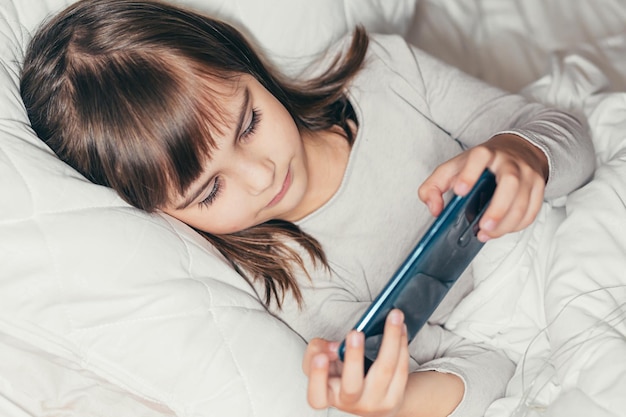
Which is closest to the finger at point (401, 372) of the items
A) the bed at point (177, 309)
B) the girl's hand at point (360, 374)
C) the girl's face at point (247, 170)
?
the girl's hand at point (360, 374)

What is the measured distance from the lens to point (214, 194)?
3.00 feet

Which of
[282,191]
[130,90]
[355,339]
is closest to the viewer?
[355,339]

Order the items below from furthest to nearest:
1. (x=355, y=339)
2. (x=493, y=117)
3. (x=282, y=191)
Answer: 1. (x=493, y=117)
2. (x=282, y=191)
3. (x=355, y=339)

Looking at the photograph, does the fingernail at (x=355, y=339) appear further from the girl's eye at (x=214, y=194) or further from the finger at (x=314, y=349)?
the girl's eye at (x=214, y=194)

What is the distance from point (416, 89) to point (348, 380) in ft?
1.73

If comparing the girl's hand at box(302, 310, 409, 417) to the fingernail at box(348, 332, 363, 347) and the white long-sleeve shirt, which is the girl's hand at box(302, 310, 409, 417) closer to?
the fingernail at box(348, 332, 363, 347)

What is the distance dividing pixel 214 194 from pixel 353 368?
11.4 inches

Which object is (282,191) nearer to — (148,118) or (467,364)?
(148,118)

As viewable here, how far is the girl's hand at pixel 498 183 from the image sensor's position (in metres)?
0.83

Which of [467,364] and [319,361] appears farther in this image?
[467,364]

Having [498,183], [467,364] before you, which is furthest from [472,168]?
[467,364]

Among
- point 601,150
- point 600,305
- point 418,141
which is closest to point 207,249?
point 418,141

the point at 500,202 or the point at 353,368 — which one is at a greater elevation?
the point at 500,202

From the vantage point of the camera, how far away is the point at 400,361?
0.78 m
